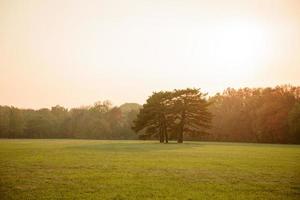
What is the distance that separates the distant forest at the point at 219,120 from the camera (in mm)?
83812

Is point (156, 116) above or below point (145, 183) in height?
above

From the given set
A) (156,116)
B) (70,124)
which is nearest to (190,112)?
(156,116)

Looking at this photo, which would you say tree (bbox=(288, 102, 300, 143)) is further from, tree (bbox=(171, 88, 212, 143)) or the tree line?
the tree line

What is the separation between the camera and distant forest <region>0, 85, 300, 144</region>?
83.8 metres

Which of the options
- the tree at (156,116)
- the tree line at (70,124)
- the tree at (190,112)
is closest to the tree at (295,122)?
the tree at (190,112)

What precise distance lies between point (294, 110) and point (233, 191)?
68.8 metres

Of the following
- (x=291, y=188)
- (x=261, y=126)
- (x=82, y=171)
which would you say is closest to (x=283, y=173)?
(x=291, y=188)

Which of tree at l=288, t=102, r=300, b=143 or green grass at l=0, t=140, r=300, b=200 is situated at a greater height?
tree at l=288, t=102, r=300, b=143

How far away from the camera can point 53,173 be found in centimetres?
1872

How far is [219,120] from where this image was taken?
336 feet

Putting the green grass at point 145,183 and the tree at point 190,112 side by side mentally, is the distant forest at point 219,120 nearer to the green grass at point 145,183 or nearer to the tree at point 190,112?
the tree at point 190,112

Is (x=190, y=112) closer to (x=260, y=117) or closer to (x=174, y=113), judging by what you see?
(x=174, y=113)

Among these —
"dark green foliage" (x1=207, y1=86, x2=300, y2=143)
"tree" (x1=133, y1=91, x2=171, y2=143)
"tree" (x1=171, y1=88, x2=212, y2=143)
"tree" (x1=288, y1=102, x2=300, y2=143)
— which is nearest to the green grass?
"tree" (x1=171, y1=88, x2=212, y2=143)

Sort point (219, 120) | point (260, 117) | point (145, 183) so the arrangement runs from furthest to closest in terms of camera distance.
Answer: point (219, 120), point (260, 117), point (145, 183)
